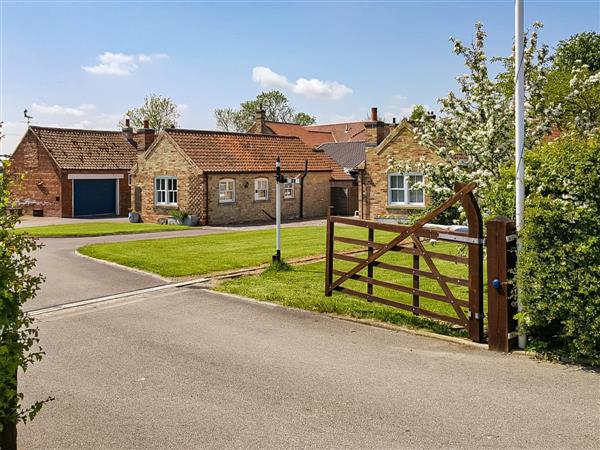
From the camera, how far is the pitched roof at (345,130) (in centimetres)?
6488

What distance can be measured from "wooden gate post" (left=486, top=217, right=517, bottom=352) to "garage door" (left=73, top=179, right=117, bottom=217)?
128 feet

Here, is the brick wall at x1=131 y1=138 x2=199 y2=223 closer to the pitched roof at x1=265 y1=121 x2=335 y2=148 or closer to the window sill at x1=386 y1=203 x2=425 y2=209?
the window sill at x1=386 y1=203 x2=425 y2=209

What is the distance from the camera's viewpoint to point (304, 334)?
10070 mm

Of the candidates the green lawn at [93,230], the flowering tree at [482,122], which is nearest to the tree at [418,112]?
the flowering tree at [482,122]

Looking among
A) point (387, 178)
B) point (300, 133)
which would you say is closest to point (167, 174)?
point (387, 178)

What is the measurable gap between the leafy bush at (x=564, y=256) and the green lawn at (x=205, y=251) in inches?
385

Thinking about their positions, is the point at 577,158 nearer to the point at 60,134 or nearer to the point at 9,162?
the point at 9,162

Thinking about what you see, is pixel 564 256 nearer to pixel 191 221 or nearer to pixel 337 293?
pixel 337 293

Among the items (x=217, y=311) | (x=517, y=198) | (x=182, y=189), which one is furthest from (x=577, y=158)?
(x=182, y=189)

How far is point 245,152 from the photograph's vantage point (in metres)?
38.2

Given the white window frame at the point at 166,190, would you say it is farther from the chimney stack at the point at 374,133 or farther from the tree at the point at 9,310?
the tree at the point at 9,310

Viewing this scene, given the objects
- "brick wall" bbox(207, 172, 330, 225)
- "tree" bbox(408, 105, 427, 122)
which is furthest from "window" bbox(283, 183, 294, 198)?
"tree" bbox(408, 105, 427, 122)

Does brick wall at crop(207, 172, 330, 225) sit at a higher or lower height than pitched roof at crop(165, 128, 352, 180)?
lower

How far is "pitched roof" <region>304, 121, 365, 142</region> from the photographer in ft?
213
